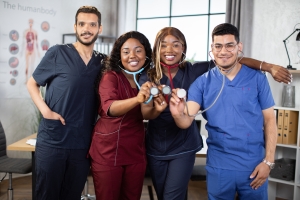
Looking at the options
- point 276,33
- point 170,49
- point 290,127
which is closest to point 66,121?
point 170,49

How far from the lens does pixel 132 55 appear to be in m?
1.93

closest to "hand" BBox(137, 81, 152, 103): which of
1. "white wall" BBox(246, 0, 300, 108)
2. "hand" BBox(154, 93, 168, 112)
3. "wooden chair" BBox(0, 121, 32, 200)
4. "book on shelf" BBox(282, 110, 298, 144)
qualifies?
"hand" BBox(154, 93, 168, 112)

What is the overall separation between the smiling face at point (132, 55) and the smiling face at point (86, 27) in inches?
10.4

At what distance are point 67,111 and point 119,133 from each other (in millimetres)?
375

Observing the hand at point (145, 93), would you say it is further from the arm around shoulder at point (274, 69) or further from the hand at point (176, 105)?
the arm around shoulder at point (274, 69)

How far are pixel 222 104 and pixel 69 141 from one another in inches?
35.9

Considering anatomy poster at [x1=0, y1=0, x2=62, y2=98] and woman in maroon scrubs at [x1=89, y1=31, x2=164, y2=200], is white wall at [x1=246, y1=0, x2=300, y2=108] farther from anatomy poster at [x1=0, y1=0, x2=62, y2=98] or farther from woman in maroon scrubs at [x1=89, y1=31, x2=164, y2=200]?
anatomy poster at [x1=0, y1=0, x2=62, y2=98]

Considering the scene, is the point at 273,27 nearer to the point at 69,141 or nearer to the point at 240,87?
the point at 240,87

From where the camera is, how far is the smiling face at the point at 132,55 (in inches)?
76.2

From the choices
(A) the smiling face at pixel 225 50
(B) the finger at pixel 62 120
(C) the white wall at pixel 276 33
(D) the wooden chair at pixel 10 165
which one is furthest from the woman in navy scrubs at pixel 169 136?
(C) the white wall at pixel 276 33

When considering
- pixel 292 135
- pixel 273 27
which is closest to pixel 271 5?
pixel 273 27

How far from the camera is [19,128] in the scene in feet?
13.6

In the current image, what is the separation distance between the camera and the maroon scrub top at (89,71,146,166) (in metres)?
1.91

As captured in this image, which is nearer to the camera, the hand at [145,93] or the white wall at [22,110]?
the hand at [145,93]
